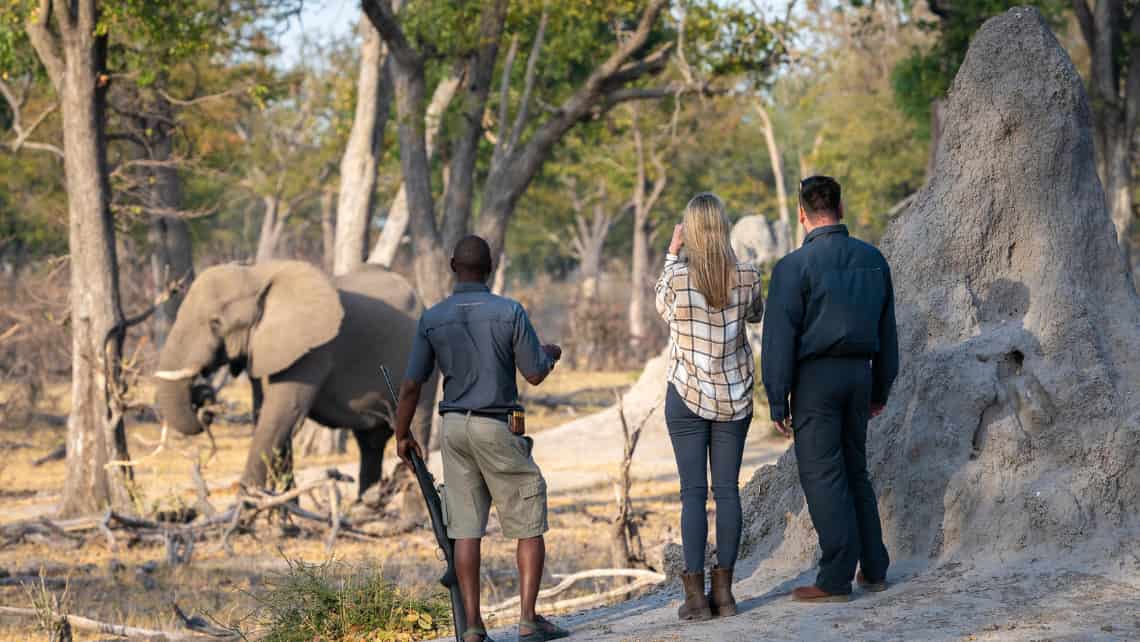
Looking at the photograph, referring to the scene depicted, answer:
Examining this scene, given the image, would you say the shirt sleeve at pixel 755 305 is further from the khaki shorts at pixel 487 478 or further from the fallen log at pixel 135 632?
the fallen log at pixel 135 632

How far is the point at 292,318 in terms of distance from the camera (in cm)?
1316

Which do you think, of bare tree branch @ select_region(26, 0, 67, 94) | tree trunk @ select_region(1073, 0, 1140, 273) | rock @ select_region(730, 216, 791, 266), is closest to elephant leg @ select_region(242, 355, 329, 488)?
bare tree branch @ select_region(26, 0, 67, 94)

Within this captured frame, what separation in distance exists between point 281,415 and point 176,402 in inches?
38.2

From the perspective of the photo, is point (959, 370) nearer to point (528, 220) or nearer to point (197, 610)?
point (197, 610)

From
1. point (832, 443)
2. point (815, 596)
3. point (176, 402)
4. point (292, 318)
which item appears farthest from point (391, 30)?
point (815, 596)

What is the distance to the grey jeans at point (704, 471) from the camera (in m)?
5.65

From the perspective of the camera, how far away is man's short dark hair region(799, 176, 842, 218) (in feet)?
19.1

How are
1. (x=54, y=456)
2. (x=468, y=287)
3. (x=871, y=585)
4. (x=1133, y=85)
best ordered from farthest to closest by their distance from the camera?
(x=54, y=456), (x=1133, y=85), (x=871, y=585), (x=468, y=287)

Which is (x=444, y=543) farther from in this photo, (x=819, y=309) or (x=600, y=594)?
(x=600, y=594)

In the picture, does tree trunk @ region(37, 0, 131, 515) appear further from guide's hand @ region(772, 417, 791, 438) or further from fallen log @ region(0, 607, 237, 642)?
guide's hand @ region(772, 417, 791, 438)

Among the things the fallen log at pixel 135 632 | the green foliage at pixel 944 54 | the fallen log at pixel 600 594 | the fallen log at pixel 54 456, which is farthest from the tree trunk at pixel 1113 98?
the fallen log at pixel 54 456

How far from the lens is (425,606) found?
6.83 m

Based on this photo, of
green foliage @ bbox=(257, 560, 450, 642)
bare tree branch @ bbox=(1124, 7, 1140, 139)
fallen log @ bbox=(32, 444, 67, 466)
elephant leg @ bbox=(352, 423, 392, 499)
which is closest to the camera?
green foliage @ bbox=(257, 560, 450, 642)

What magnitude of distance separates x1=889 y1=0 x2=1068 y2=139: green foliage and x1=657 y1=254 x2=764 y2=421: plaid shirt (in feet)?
37.2
